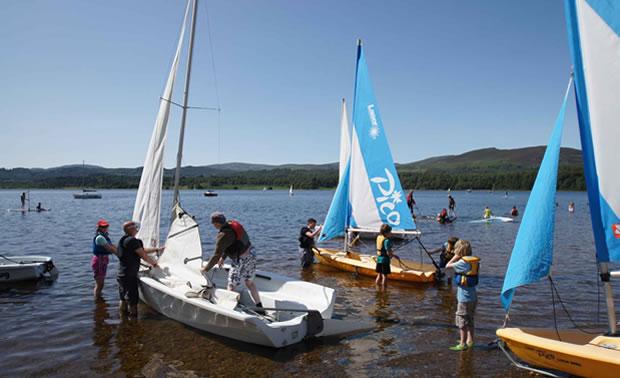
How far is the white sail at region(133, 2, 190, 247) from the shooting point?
356 inches

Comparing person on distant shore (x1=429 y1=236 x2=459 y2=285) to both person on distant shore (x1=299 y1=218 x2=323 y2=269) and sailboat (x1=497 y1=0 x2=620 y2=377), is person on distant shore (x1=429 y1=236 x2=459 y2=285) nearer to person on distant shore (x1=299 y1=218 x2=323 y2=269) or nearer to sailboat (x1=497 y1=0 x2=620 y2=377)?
person on distant shore (x1=299 y1=218 x2=323 y2=269)

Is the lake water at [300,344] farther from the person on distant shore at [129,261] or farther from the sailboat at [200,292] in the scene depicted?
the person on distant shore at [129,261]

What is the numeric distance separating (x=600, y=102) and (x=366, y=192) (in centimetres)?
823

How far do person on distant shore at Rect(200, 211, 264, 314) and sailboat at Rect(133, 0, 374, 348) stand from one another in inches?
11.5

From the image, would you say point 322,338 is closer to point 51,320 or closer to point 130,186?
point 51,320

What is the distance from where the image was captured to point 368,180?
12.6 metres

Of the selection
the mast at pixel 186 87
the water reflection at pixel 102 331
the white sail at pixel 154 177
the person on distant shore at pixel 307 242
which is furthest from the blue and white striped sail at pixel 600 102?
the person on distant shore at pixel 307 242

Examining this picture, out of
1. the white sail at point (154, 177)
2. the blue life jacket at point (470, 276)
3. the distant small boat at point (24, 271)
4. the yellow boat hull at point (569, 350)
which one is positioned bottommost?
the distant small boat at point (24, 271)

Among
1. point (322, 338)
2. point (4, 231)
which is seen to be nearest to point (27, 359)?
point (322, 338)

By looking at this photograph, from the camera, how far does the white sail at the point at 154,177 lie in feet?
29.6

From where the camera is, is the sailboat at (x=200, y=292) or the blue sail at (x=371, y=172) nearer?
the sailboat at (x=200, y=292)

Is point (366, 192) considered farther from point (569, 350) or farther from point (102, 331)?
point (102, 331)

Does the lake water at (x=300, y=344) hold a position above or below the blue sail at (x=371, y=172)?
Result: below

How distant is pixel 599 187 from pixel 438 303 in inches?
206
